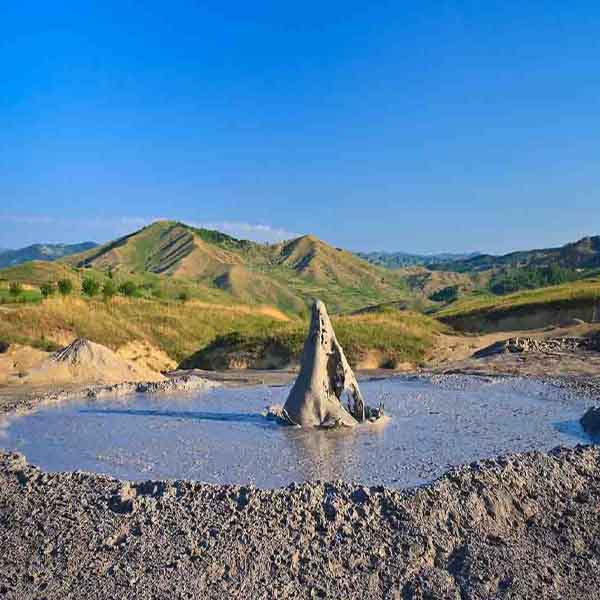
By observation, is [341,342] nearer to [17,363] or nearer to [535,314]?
[17,363]

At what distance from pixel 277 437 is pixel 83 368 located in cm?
953

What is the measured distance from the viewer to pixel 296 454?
30.3 feet

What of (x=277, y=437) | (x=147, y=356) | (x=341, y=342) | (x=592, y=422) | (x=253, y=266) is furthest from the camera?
(x=253, y=266)

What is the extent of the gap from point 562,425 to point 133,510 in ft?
22.8

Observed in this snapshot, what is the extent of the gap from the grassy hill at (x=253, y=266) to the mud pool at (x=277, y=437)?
8633 centimetres

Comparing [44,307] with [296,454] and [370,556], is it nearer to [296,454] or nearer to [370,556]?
[296,454]

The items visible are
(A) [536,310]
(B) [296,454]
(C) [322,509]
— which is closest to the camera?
(C) [322,509]

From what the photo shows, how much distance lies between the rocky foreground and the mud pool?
2.90 ft

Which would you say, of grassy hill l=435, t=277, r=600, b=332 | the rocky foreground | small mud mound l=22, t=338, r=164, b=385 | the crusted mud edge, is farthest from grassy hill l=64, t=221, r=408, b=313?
the rocky foreground

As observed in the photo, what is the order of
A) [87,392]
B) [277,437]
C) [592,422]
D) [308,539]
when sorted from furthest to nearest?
[87,392] < [592,422] < [277,437] < [308,539]

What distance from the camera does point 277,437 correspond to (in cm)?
1023

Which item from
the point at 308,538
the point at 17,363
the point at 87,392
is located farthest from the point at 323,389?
the point at 17,363

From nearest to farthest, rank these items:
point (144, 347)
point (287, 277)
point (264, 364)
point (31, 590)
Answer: point (31, 590), point (264, 364), point (144, 347), point (287, 277)

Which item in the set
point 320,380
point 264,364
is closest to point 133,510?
point 320,380
